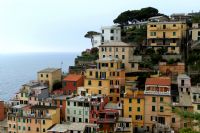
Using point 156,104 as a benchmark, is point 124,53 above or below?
above

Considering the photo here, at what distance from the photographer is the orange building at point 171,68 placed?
51.6 meters

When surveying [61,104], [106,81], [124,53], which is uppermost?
[124,53]

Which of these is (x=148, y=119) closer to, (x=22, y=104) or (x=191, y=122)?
(x=22, y=104)

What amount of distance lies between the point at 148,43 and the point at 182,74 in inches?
533

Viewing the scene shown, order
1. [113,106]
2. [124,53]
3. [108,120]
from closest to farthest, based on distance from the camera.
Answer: [108,120] < [113,106] < [124,53]

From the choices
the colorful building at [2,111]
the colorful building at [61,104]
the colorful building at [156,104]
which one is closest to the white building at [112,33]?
the colorful building at [61,104]

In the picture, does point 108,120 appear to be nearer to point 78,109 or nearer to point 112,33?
point 78,109

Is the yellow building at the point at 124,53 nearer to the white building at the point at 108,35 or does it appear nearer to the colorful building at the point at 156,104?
the colorful building at the point at 156,104

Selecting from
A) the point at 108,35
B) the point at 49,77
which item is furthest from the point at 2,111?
the point at 108,35

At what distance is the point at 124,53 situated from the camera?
56.8 meters

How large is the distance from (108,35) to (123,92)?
2368cm

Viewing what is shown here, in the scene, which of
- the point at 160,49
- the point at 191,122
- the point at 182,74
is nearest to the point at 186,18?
the point at 160,49

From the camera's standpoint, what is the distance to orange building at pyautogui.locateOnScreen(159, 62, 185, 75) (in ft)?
169

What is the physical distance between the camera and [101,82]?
50.1 m
